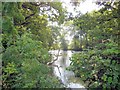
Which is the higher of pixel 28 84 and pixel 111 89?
pixel 28 84

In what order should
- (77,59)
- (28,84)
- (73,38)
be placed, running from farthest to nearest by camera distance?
(73,38) < (77,59) < (28,84)

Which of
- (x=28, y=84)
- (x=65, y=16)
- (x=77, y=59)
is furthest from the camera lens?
(x=65, y=16)

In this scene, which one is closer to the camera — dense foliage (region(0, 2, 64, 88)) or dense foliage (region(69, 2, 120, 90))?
dense foliage (region(0, 2, 64, 88))

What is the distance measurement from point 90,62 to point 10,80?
4.25ft

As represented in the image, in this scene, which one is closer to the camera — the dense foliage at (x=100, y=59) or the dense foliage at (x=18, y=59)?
the dense foliage at (x=18, y=59)

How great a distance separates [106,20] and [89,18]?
411mm

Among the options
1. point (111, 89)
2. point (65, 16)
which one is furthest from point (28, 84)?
point (65, 16)

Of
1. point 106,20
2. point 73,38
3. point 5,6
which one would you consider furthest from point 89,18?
point 73,38

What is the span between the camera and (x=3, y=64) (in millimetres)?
2986

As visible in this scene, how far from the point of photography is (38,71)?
307 cm

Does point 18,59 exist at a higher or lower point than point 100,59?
higher

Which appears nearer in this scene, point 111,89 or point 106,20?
point 111,89

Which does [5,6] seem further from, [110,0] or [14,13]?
[110,0]

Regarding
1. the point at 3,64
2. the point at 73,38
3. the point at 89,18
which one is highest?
the point at 89,18
